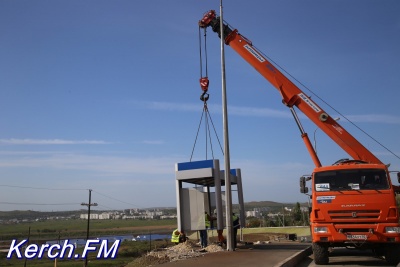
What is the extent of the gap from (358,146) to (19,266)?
5244 centimetres

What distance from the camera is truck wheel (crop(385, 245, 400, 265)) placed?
11.9 metres

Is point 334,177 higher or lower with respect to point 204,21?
lower

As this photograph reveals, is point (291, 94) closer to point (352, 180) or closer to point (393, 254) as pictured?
point (352, 180)

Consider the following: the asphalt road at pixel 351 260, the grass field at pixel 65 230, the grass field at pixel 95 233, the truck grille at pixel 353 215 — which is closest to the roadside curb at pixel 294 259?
the asphalt road at pixel 351 260

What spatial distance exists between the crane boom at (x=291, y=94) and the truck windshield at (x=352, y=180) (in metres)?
3.32

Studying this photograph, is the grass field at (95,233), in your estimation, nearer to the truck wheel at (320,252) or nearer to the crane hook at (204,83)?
the crane hook at (204,83)

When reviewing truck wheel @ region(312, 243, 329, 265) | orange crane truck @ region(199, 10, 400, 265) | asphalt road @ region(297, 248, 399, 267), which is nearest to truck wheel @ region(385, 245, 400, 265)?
orange crane truck @ region(199, 10, 400, 265)

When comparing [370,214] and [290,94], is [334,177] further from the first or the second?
[290,94]

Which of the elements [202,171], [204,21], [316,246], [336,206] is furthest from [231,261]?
[204,21]

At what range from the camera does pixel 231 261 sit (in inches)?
478

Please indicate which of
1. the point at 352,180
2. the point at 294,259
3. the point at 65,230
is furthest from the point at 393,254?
the point at 65,230

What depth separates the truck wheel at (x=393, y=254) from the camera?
1191 cm

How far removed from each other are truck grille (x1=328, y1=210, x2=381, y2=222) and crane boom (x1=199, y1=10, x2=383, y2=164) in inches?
168

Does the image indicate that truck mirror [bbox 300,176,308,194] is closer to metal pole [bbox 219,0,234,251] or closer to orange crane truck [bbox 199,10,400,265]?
orange crane truck [bbox 199,10,400,265]
